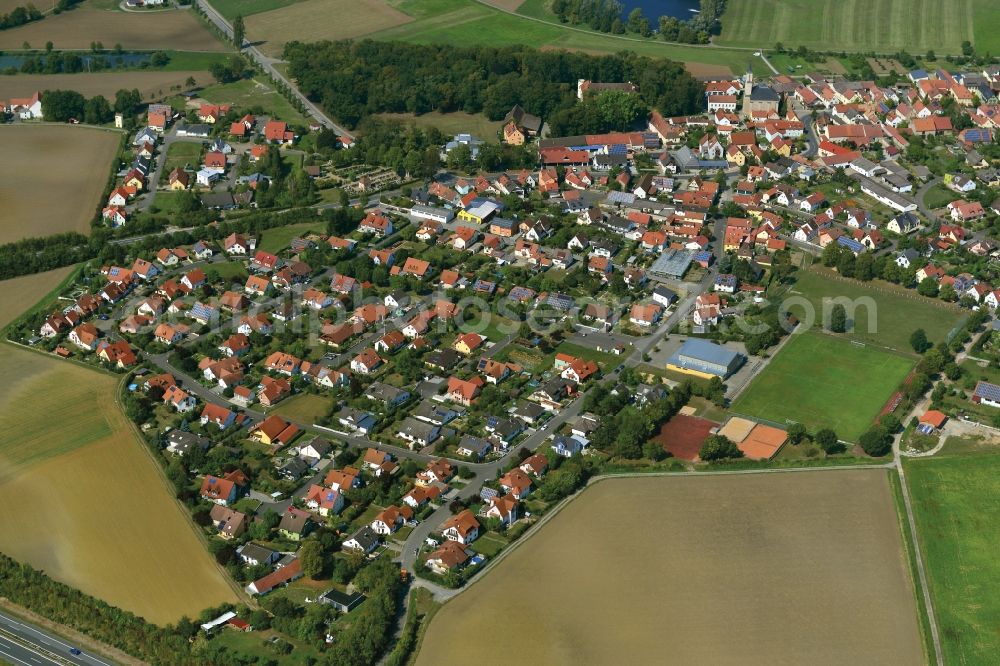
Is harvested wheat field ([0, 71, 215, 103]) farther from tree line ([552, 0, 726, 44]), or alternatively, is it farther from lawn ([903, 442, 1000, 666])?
lawn ([903, 442, 1000, 666])

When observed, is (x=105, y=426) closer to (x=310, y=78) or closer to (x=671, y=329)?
(x=671, y=329)

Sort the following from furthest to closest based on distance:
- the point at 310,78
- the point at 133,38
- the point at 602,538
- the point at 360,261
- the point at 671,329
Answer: the point at 133,38 → the point at 310,78 → the point at 360,261 → the point at 671,329 → the point at 602,538

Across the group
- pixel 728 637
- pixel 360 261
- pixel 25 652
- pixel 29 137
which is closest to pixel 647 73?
pixel 360 261

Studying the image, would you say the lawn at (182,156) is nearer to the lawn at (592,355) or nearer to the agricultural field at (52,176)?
the agricultural field at (52,176)

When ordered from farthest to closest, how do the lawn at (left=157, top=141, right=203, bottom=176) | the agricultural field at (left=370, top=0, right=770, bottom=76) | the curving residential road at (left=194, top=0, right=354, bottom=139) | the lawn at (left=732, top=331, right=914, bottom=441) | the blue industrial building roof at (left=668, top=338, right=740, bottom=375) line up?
the agricultural field at (left=370, top=0, right=770, bottom=76) < the curving residential road at (left=194, top=0, right=354, bottom=139) < the lawn at (left=157, top=141, right=203, bottom=176) < the blue industrial building roof at (left=668, top=338, right=740, bottom=375) < the lawn at (left=732, top=331, right=914, bottom=441)

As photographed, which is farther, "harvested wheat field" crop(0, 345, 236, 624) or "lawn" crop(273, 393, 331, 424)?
"lawn" crop(273, 393, 331, 424)

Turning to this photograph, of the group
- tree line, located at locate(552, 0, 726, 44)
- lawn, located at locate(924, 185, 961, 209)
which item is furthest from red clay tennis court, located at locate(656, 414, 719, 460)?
tree line, located at locate(552, 0, 726, 44)

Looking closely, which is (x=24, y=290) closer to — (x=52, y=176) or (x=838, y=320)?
(x=52, y=176)
